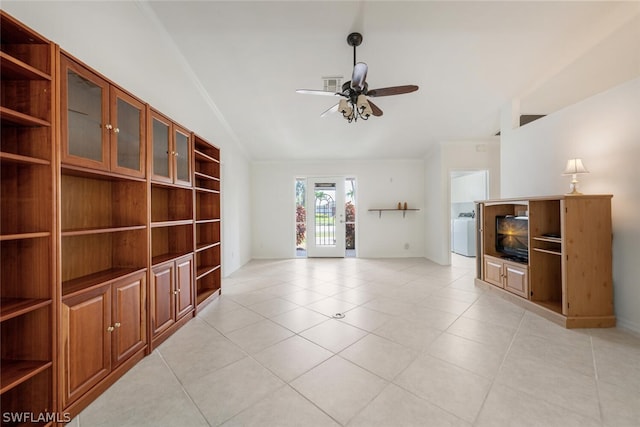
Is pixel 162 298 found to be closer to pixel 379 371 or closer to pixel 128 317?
pixel 128 317

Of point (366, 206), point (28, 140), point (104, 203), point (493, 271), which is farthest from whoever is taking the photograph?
point (366, 206)

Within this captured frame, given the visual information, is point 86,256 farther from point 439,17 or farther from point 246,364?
point 439,17

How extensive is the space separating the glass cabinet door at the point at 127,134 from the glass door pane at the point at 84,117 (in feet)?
0.34

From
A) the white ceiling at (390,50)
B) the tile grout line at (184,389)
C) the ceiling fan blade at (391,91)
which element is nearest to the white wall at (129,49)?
the white ceiling at (390,50)

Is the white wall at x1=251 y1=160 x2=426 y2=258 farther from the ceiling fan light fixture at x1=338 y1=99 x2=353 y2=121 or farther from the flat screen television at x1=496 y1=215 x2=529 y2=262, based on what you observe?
the ceiling fan light fixture at x1=338 y1=99 x2=353 y2=121

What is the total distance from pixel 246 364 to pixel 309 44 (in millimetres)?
3250

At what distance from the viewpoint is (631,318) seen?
93.6 inches

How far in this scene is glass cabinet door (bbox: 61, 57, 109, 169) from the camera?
140cm

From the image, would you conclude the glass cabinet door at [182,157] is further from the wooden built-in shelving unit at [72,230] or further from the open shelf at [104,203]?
the open shelf at [104,203]

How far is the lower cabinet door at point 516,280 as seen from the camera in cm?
298

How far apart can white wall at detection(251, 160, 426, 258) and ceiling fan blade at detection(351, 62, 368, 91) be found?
3.94 metres

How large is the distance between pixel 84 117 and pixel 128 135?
1.17 ft

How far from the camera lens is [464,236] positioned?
21.1 ft

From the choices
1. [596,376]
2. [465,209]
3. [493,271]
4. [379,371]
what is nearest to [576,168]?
[493,271]
